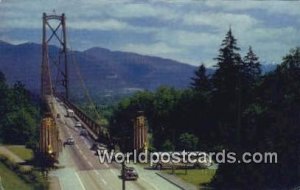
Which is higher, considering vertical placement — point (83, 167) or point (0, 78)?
point (0, 78)

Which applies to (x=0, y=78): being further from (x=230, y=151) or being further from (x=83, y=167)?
(x=230, y=151)

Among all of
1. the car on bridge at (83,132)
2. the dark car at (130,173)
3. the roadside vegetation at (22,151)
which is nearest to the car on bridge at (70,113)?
the car on bridge at (83,132)

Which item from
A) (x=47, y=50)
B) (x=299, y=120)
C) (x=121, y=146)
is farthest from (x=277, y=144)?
(x=47, y=50)

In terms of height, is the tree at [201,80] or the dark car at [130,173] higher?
the tree at [201,80]

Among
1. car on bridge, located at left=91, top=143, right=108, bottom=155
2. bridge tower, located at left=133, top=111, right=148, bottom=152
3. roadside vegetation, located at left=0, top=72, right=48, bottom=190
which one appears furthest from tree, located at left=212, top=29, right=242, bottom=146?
roadside vegetation, located at left=0, top=72, right=48, bottom=190

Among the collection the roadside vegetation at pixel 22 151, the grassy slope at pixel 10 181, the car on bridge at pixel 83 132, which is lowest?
the grassy slope at pixel 10 181

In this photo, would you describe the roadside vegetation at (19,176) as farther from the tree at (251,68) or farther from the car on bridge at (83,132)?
the tree at (251,68)
